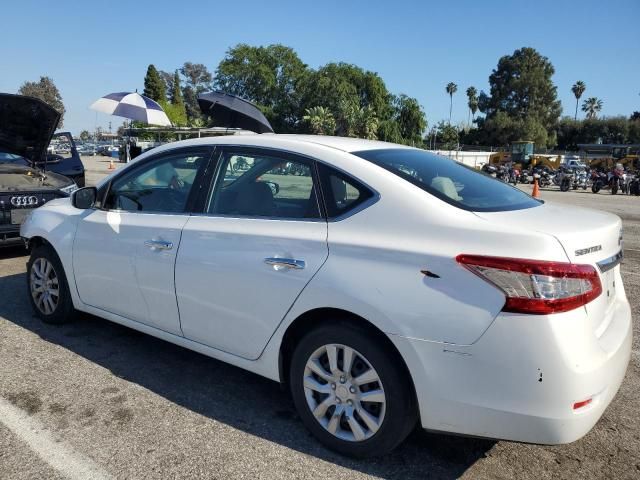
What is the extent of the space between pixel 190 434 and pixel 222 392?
19.9 inches

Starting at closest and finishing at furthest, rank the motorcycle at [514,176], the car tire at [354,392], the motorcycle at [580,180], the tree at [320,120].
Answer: the car tire at [354,392] → the motorcycle at [580,180] → the motorcycle at [514,176] → the tree at [320,120]

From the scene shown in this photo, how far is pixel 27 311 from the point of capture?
4652mm

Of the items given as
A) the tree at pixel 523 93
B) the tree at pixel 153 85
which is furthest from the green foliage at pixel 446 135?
the tree at pixel 153 85

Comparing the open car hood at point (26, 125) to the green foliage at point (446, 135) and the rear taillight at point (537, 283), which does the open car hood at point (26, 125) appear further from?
the green foliage at point (446, 135)

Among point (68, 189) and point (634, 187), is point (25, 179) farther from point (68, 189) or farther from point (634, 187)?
point (634, 187)

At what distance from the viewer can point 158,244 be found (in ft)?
10.5

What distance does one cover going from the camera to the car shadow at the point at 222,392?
2.57 m

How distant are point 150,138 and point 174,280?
183ft

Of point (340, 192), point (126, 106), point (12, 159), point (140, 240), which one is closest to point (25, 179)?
point (12, 159)

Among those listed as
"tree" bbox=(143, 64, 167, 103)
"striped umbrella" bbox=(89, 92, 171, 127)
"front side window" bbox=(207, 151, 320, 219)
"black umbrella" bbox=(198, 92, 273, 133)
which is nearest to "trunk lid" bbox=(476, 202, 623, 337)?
"front side window" bbox=(207, 151, 320, 219)

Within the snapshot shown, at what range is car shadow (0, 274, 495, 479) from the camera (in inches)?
101

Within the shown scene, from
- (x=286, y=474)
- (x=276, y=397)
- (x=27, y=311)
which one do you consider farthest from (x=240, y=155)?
(x=27, y=311)

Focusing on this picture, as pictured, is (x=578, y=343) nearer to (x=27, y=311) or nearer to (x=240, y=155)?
(x=240, y=155)

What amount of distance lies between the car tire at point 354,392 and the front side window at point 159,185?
133cm
